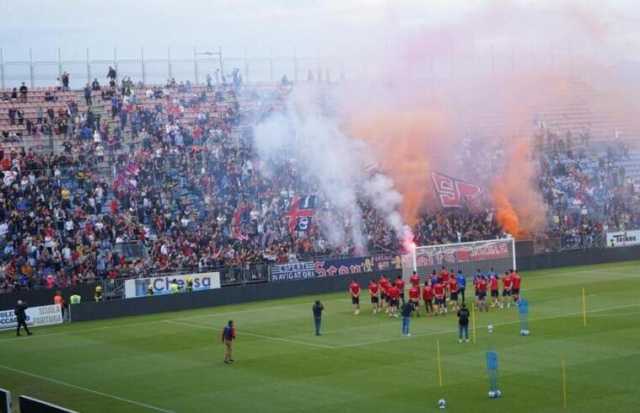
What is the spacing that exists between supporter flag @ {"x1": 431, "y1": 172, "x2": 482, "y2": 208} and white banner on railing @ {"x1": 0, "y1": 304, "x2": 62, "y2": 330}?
22.0m

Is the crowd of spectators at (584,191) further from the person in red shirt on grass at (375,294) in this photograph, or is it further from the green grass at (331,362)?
the person in red shirt on grass at (375,294)

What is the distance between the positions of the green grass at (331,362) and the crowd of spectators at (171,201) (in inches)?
198

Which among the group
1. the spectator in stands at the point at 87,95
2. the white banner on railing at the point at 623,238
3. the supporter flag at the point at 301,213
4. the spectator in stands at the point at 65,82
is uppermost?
the spectator in stands at the point at 65,82

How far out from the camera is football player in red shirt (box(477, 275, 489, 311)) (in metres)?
38.9

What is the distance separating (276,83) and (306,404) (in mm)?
42398

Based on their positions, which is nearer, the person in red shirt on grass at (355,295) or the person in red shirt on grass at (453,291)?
the person in red shirt on grass at (453,291)

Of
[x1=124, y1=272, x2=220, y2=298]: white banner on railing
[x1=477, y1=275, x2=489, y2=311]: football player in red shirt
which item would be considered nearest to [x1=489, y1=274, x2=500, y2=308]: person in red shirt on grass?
[x1=477, y1=275, x2=489, y2=311]: football player in red shirt

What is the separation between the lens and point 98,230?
47375 millimetres

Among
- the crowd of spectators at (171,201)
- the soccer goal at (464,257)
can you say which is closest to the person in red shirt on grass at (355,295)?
the soccer goal at (464,257)

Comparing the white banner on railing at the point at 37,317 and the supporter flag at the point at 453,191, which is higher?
the supporter flag at the point at 453,191

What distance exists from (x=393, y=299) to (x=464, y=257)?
1280 centimetres

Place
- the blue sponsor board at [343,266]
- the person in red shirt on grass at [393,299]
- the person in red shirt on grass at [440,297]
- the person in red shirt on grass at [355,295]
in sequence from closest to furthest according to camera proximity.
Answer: the person in red shirt on grass at [440,297] → the person in red shirt on grass at [393,299] → the person in red shirt on grass at [355,295] → the blue sponsor board at [343,266]

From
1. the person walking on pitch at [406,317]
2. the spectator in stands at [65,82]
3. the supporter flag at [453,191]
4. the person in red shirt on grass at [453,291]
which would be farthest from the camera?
the spectator in stands at [65,82]

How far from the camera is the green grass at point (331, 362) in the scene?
24875 millimetres
